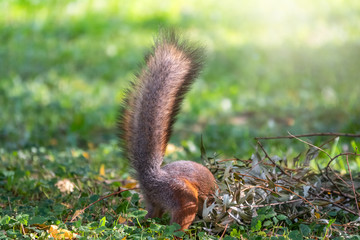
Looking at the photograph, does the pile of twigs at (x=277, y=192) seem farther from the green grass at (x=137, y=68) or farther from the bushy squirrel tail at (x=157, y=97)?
the green grass at (x=137, y=68)

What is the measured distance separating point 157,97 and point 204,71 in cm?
426

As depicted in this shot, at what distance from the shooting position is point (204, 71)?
7297 millimetres

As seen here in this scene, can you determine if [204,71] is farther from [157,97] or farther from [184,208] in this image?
[184,208]

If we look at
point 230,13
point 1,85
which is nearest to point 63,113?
point 1,85

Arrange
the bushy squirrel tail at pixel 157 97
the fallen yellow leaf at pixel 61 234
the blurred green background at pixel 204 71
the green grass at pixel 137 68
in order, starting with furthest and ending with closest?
the blurred green background at pixel 204 71 → the green grass at pixel 137 68 → the bushy squirrel tail at pixel 157 97 → the fallen yellow leaf at pixel 61 234

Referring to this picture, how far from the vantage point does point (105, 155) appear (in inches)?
203

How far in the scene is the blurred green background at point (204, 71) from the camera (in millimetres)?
6191

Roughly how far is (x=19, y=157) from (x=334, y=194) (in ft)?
8.77

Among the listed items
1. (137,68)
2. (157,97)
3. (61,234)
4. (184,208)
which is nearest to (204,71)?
(137,68)

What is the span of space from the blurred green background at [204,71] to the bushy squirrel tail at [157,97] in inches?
41.9

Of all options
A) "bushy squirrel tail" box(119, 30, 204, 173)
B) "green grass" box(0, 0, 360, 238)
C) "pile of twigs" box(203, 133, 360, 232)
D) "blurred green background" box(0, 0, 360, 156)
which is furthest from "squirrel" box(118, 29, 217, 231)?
"blurred green background" box(0, 0, 360, 156)

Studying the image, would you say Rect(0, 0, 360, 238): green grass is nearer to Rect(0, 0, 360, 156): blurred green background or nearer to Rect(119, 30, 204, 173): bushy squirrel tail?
Rect(0, 0, 360, 156): blurred green background

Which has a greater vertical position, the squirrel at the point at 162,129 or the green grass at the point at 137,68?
the squirrel at the point at 162,129

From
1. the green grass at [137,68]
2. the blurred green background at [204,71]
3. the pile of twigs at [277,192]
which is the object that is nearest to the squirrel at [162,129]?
the pile of twigs at [277,192]
